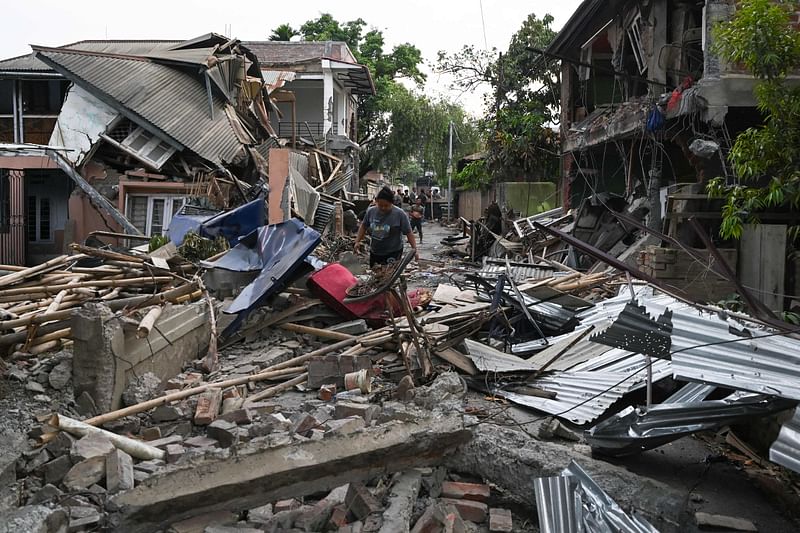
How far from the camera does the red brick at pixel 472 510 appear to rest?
3676 mm

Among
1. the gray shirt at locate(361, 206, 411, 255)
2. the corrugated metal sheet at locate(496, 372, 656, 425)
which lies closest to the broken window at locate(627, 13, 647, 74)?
the gray shirt at locate(361, 206, 411, 255)

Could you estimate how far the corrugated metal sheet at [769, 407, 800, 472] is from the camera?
3.01 metres

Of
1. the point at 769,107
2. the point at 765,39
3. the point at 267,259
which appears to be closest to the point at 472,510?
the point at 267,259

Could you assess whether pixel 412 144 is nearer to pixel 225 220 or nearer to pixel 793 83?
pixel 225 220

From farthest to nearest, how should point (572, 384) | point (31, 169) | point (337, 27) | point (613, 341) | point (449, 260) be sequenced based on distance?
point (337, 27), point (31, 169), point (449, 260), point (572, 384), point (613, 341)

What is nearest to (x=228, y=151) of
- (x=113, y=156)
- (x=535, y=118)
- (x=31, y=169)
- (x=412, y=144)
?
(x=113, y=156)

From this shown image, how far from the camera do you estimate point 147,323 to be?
5.12 metres

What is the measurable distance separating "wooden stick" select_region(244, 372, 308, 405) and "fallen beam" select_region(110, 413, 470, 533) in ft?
5.71

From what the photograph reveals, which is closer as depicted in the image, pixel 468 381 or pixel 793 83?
pixel 468 381

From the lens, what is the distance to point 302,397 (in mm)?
5613

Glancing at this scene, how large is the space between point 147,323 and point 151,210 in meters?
13.6

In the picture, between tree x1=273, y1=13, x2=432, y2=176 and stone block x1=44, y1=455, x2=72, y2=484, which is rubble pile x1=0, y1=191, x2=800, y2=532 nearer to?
stone block x1=44, y1=455, x2=72, y2=484

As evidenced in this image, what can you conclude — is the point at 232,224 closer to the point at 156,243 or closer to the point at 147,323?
the point at 156,243

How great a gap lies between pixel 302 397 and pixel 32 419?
1987 mm
